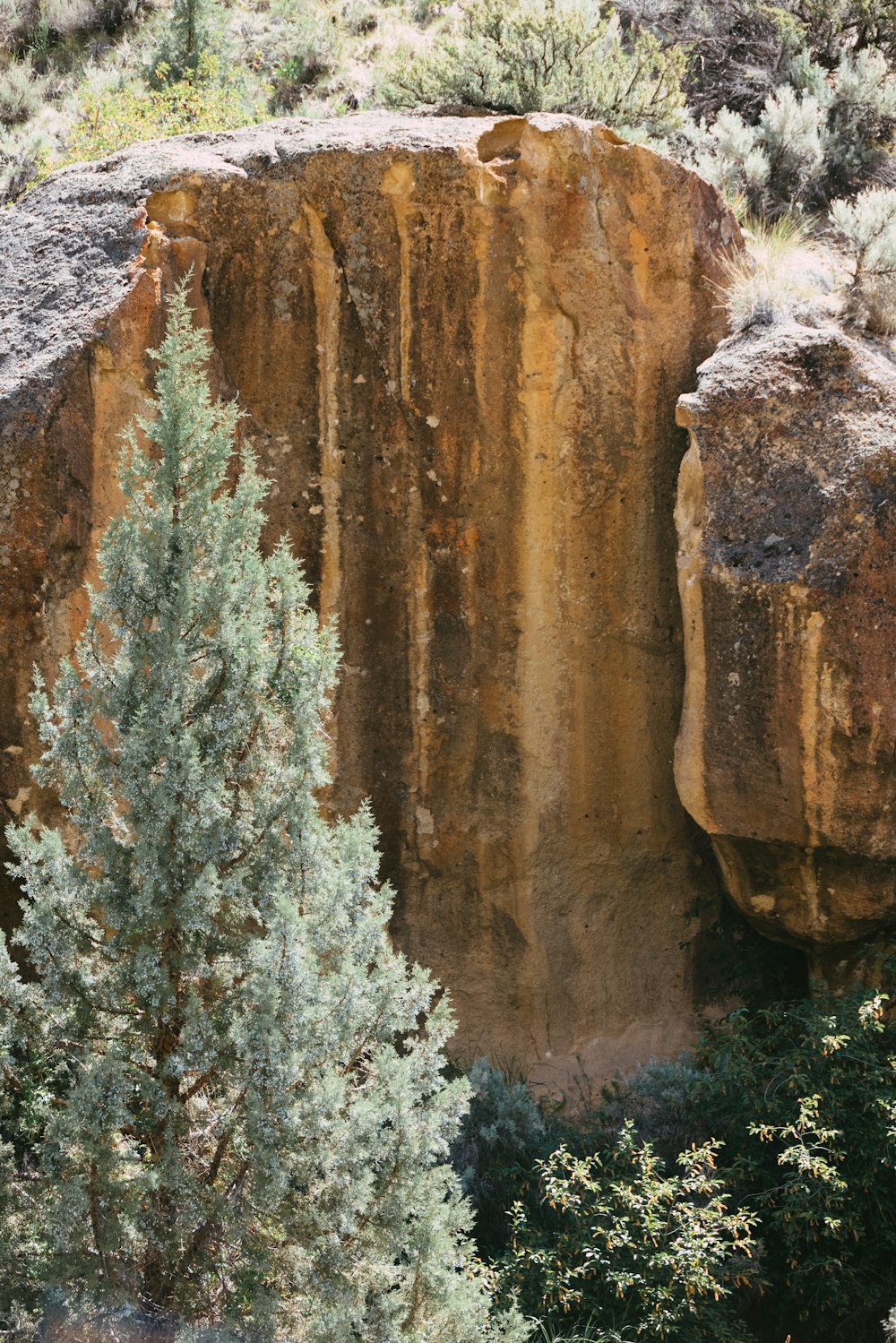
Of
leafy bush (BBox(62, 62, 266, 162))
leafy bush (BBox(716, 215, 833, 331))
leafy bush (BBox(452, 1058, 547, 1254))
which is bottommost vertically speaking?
leafy bush (BBox(452, 1058, 547, 1254))

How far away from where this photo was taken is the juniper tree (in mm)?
4207

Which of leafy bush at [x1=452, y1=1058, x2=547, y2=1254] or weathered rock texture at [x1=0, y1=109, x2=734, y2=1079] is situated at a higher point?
weathered rock texture at [x1=0, y1=109, x2=734, y2=1079]

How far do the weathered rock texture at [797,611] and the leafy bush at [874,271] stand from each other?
422 millimetres

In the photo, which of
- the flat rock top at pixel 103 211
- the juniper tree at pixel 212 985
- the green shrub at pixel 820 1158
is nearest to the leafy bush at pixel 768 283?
the flat rock top at pixel 103 211

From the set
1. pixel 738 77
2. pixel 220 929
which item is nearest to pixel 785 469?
pixel 220 929

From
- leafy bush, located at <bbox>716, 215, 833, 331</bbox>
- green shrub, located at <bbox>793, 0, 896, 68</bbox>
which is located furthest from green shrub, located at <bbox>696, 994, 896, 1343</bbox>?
green shrub, located at <bbox>793, 0, 896, 68</bbox>

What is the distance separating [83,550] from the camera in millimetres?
5719

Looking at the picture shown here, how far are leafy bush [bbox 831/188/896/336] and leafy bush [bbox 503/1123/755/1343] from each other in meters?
3.93

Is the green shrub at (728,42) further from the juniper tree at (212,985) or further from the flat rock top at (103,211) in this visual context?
the juniper tree at (212,985)

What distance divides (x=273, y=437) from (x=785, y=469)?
7.62 ft

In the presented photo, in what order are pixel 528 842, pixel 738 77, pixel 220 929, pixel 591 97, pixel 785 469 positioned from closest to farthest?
pixel 220 929, pixel 785 469, pixel 528 842, pixel 591 97, pixel 738 77

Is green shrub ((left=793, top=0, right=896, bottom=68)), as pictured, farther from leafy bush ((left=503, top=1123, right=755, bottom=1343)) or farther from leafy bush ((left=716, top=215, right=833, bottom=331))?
leafy bush ((left=503, top=1123, right=755, bottom=1343))

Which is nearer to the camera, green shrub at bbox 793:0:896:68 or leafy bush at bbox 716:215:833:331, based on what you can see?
leafy bush at bbox 716:215:833:331

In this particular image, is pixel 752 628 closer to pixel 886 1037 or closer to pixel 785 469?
pixel 785 469
